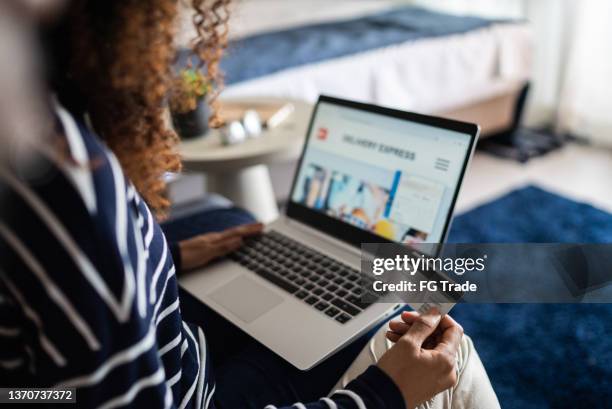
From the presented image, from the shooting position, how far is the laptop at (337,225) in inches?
31.4

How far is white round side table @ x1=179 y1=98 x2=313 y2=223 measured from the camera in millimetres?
1362

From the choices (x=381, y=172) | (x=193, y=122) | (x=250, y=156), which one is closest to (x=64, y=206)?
(x=381, y=172)

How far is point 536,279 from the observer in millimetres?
1150

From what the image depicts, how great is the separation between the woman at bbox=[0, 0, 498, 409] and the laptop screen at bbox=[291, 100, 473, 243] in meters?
0.25

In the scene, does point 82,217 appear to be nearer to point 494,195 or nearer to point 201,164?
point 201,164

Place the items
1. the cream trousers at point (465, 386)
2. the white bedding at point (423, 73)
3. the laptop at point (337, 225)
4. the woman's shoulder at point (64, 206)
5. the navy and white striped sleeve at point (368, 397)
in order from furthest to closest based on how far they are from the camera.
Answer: the white bedding at point (423, 73)
the laptop at point (337, 225)
the cream trousers at point (465, 386)
the navy and white striped sleeve at point (368, 397)
the woman's shoulder at point (64, 206)

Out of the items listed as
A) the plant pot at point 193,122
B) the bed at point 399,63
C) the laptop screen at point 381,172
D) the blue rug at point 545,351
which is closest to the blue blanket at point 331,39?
the bed at point 399,63

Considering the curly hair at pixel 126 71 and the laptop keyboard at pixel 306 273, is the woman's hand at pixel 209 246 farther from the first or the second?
the curly hair at pixel 126 71

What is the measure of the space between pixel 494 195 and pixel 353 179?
1550 millimetres

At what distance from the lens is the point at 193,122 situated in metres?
1.46

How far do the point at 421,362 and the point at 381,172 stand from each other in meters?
0.39

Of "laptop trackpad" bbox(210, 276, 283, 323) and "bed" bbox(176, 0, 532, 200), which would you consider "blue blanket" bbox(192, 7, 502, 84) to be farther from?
"laptop trackpad" bbox(210, 276, 283, 323)

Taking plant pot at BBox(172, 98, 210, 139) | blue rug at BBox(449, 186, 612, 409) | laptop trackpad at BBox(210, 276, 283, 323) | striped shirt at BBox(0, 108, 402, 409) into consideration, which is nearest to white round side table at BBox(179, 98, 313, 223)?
plant pot at BBox(172, 98, 210, 139)

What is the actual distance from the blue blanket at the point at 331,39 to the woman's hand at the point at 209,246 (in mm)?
1157
